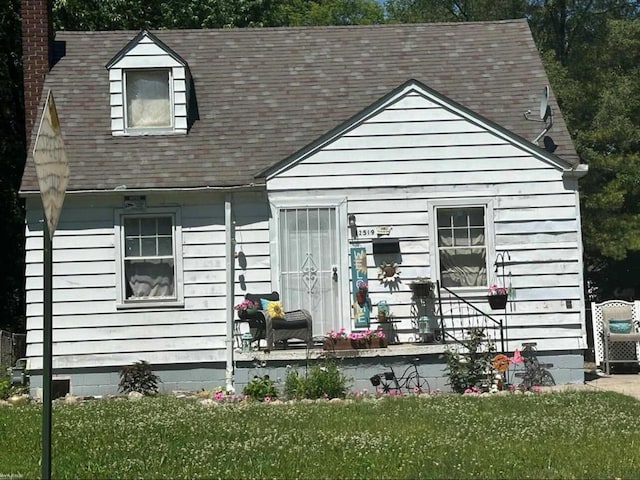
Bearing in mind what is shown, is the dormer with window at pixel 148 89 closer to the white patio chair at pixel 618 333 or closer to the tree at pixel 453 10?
the white patio chair at pixel 618 333

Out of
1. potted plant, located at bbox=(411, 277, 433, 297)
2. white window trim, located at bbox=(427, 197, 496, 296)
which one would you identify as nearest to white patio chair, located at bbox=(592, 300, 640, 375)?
white window trim, located at bbox=(427, 197, 496, 296)

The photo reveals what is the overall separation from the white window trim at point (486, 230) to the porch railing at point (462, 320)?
173 millimetres

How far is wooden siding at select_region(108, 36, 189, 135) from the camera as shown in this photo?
54.1 feet

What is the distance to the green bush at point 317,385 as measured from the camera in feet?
45.4

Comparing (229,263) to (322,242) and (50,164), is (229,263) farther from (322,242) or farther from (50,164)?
(50,164)

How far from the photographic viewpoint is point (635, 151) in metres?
25.3

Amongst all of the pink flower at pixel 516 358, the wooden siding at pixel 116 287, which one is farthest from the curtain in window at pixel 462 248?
the wooden siding at pixel 116 287

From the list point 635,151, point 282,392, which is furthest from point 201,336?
point 635,151

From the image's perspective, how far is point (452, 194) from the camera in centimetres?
1569

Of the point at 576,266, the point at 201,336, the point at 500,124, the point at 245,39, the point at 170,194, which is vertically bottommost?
the point at 201,336

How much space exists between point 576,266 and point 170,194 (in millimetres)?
6530

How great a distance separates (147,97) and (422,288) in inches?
224

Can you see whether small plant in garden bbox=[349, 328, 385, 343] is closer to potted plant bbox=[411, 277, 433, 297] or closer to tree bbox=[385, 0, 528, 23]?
potted plant bbox=[411, 277, 433, 297]

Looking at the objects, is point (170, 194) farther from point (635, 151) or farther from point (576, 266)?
point (635, 151)
